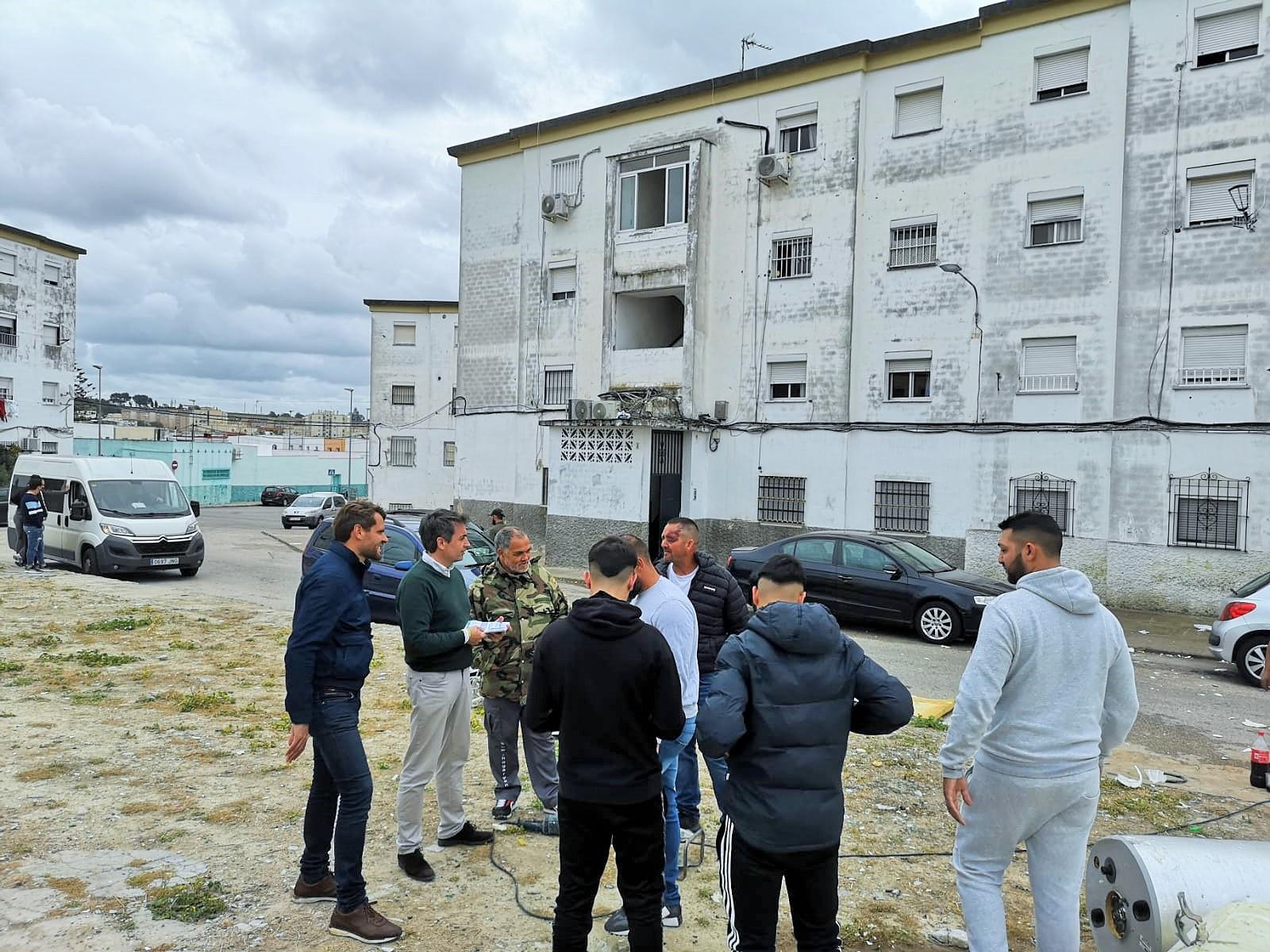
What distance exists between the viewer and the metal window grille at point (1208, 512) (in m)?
15.6

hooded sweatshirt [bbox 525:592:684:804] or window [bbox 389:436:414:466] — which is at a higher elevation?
window [bbox 389:436:414:466]

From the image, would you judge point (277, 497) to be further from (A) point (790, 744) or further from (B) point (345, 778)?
(A) point (790, 744)

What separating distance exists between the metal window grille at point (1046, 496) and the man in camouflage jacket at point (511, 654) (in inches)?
568

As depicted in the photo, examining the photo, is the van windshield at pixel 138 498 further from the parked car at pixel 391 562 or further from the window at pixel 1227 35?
the window at pixel 1227 35

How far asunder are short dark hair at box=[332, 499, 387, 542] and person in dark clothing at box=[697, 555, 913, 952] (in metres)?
1.99

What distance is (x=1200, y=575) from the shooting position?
15875mm

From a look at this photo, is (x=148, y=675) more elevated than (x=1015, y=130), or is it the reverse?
(x=1015, y=130)

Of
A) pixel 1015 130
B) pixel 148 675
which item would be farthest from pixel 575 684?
pixel 1015 130

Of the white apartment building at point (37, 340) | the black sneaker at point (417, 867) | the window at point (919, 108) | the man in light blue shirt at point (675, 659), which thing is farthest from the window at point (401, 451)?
the man in light blue shirt at point (675, 659)

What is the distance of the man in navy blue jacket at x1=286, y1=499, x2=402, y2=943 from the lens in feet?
13.5

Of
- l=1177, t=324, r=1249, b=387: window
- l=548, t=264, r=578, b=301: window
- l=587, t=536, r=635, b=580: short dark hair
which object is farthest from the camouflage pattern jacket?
l=548, t=264, r=578, b=301: window

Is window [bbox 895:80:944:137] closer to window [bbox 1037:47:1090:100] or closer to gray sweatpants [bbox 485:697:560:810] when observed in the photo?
window [bbox 1037:47:1090:100]

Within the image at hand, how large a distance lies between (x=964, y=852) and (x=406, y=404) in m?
37.4

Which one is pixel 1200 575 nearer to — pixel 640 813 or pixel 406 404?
pixel 640 813
